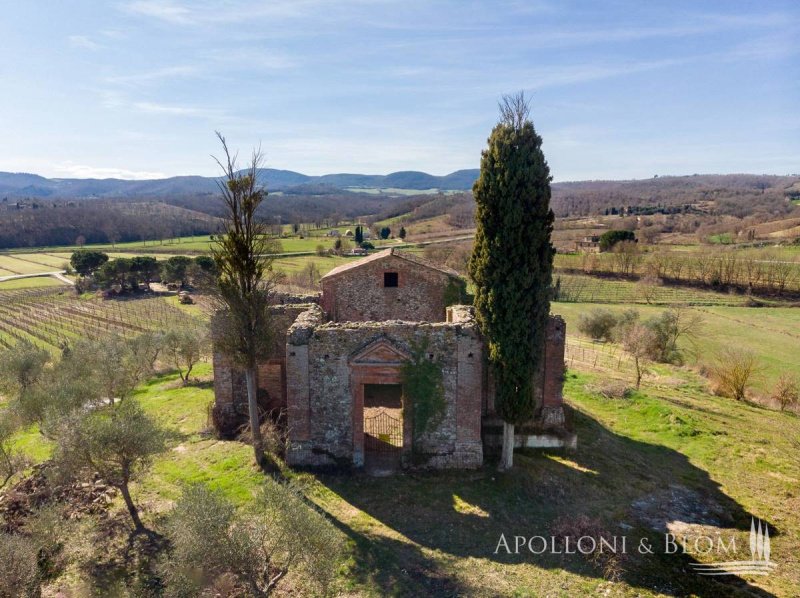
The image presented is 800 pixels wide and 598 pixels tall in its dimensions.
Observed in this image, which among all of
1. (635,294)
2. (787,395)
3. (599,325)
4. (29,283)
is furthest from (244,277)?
(29,283)

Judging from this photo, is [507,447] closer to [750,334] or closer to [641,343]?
[641,343]

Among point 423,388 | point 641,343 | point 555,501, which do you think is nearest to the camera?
point 555,501

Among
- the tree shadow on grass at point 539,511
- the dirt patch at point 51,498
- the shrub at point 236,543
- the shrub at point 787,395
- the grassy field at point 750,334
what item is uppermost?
the shrub at point 236,543

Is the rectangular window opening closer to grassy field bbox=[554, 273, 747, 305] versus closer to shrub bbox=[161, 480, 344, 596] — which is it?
shrub bbox=[161, 480, 344, 596]

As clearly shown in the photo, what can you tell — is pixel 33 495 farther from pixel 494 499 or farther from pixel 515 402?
pixel 515 402

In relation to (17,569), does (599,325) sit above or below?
below

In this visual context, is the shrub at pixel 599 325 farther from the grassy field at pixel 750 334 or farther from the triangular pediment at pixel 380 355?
the triangular pediment at pixel 380 355

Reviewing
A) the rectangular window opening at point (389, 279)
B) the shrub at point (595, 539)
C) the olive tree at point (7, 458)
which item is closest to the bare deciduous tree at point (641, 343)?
the rectangular window opening at point (389, 279)

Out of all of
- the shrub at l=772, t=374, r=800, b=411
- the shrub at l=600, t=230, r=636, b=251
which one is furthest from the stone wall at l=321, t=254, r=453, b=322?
the shrub at l=600, t=230, r=636, b=251
